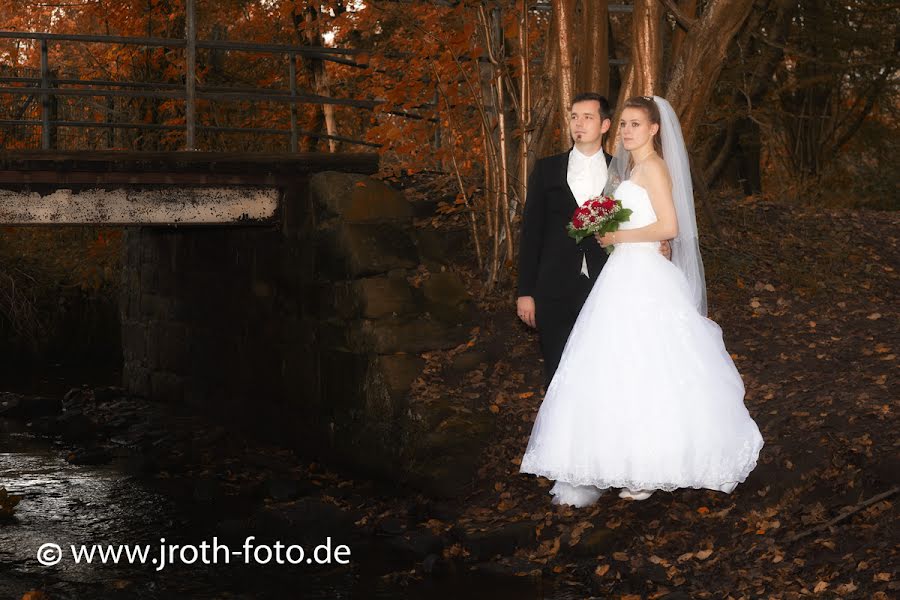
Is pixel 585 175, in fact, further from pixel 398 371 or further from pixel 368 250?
pixel 368 250

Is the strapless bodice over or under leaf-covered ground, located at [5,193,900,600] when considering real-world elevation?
over

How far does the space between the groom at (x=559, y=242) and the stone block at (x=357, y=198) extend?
414 centimetres

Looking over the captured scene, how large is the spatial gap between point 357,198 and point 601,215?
15.8 ft

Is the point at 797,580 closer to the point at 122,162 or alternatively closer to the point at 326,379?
the point at 326,379

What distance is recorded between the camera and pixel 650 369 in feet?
21.3

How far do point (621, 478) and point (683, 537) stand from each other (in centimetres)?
82

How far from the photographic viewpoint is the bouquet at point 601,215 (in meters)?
6.40

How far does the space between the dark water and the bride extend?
3.16 feet

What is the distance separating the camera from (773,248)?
12.0 meters

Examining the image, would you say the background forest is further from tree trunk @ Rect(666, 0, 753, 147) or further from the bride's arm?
the bride's arm

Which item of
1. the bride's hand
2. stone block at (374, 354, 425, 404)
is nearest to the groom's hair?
the bride's hand

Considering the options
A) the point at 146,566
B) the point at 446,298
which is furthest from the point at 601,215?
the point at 446,298

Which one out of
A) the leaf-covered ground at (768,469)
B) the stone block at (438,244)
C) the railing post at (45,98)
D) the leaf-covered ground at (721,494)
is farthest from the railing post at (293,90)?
the leaf-covered ground at (768,469)

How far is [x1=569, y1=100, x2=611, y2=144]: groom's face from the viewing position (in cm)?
652
